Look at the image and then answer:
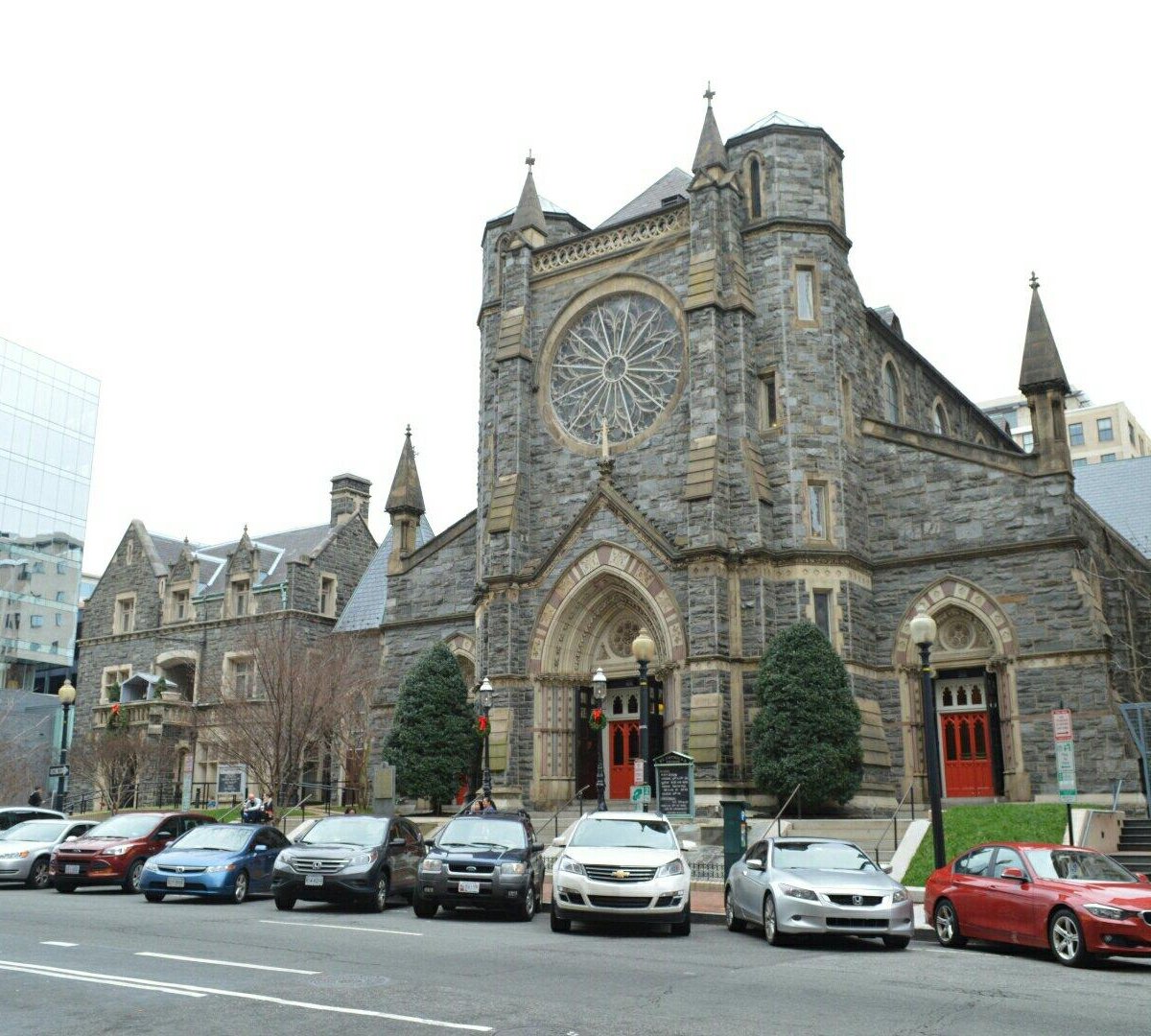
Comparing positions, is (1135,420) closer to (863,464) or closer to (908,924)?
(863,464)

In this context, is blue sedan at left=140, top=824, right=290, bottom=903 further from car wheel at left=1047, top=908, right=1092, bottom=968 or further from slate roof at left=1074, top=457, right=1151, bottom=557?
slate roof at left=1074, top=457, right=1151, bottom=557

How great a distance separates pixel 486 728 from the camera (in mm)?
28625

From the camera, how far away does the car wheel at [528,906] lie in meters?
16.8

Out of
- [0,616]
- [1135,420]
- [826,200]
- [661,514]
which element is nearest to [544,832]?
[661,514]

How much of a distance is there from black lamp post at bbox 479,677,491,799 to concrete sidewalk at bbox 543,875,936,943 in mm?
6055

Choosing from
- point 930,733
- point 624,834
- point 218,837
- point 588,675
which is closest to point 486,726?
point 588,675

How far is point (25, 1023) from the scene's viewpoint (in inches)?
322

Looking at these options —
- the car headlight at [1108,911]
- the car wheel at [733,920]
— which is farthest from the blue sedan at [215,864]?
the car headlight at [1108,911]

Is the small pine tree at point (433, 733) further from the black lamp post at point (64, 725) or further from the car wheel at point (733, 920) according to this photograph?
the car wheel at point (733, 920)

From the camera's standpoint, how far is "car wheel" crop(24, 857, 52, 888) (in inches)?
878

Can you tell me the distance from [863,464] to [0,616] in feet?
163

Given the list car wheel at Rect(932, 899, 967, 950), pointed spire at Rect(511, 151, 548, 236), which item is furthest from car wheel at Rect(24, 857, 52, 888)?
pointed spire at Rect(511, 151, 548, 236)

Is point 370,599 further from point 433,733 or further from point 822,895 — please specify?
point 822,895

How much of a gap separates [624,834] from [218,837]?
735 centimetres
